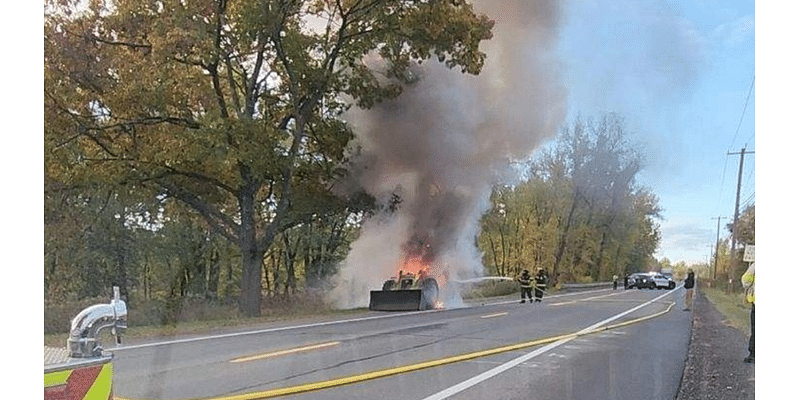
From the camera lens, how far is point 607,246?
2010 millimetres

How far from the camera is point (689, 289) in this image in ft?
6.66

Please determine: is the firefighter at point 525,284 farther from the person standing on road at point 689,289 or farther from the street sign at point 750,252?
the street sign at point 750,252

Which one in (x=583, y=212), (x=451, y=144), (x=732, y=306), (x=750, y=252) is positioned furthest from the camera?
(x=451, y=144)

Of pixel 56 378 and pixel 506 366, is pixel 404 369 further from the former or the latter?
pixel 56 378

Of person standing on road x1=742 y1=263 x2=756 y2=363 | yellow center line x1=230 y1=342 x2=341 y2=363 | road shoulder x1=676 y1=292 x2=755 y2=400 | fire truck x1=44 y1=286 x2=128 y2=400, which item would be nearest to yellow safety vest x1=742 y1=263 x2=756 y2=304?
person standing on road x1=742 y1=263 x2=756 y2=363

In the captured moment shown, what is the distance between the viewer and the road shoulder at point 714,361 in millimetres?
1766

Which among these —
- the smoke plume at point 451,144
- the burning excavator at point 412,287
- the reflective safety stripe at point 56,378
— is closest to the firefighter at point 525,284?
the smoke plume at point 451,144

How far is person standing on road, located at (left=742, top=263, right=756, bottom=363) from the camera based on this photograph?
1.72m

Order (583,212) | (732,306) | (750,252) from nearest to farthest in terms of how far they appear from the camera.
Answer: (750,252)
(732,306)
(583,212)

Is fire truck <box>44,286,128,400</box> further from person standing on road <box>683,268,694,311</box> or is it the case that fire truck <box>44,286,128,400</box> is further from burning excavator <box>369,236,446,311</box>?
person standing on road <box>683,268,694,311</box>

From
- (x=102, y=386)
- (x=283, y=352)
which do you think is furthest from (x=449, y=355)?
(x=102, y=386)

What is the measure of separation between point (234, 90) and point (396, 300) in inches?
31.1

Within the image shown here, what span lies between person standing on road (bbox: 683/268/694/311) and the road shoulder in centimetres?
2

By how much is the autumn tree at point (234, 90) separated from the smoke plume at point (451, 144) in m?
0.06
